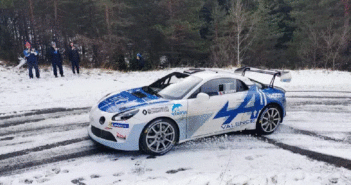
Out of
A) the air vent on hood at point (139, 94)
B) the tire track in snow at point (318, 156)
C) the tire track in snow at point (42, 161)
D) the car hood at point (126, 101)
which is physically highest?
the air vent on hood at point (139, 94)

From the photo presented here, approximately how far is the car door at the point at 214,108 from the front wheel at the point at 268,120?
0.66 m

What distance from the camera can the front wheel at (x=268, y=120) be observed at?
6059 millimetres

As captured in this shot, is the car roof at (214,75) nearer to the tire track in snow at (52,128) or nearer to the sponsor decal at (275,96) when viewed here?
the sponsor decal at (275,96)

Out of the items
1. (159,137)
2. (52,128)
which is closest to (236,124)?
(159,137)

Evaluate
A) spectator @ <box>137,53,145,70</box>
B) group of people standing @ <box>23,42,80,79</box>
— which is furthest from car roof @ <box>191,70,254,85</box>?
spectator @ <box>137,53,145,70</box>

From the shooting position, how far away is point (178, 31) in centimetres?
2823

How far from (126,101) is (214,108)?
5.88 feet

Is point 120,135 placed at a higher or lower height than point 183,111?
lower

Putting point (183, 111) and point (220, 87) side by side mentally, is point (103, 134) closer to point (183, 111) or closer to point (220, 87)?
point (183, 111)

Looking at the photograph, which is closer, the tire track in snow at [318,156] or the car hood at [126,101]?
the tire track in snow at [318,156]

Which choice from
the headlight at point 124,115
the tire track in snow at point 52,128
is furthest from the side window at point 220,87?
the tire track in snow at point 52,128

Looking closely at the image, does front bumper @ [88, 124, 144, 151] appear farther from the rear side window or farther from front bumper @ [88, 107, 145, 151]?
the rear side window

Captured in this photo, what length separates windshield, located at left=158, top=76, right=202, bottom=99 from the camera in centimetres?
539

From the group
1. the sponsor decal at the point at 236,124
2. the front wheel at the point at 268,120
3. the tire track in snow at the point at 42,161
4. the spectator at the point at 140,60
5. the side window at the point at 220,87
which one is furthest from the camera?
the spectator at the point at 140,60
